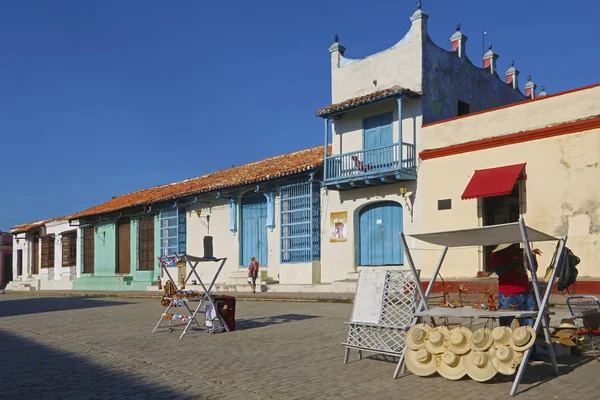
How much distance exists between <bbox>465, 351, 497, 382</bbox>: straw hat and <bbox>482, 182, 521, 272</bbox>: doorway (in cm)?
1060

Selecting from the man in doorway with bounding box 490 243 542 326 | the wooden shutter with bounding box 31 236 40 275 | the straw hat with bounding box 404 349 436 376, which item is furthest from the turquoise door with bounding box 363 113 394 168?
the wooden shutter with bounding box 31 236 40 275

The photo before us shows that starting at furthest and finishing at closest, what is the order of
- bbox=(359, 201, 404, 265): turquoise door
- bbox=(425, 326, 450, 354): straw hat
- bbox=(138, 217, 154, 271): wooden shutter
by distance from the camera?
bbox=(138, 217, 154, 271): wooden shutter, bbox=(359, 201, 404, 265): turquoise door, bbox=(425, 326, 450, 354): straw hat

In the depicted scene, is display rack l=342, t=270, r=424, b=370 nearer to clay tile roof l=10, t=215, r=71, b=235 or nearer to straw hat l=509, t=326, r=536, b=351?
straw hat l=509, t=326, r=536, b=351

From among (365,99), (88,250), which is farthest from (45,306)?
(88,250)

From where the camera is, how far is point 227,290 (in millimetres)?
22344

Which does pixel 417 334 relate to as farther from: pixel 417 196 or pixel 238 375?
pixel 417 196

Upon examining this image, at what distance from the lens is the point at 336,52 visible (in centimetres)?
2023

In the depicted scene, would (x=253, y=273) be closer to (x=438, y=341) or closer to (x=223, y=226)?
(x=223, y=226)

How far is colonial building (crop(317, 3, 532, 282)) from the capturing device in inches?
691

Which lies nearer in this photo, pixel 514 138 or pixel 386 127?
pixel 514 138

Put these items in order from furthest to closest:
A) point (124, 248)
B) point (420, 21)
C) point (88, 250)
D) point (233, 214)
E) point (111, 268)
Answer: point (88, 250) < point (111, 268) < point (124, 248) < point (233, 214) < point (420, 21)

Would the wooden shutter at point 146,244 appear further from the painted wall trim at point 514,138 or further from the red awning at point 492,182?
the red awning at point 492,182

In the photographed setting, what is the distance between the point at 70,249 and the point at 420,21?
25.5 m

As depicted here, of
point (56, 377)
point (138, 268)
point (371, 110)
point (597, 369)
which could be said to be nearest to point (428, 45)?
point (371, 110)
